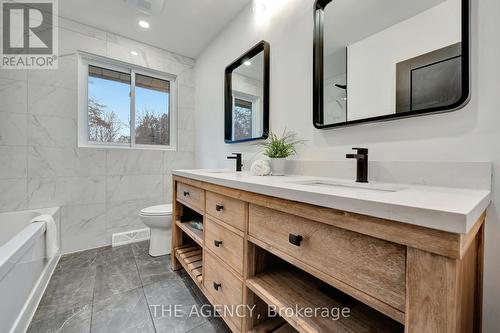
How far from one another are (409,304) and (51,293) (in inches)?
83.4

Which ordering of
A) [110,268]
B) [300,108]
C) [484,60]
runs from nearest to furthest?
1. [484,60]
2. [300,108]
3. [110,268]

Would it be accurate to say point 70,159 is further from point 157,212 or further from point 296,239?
point 296,239

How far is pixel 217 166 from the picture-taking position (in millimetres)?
2373

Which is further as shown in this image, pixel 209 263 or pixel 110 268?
pixel 110 268

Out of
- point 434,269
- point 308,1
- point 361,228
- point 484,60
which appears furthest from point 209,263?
point 308,1

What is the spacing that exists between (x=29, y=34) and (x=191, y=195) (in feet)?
7.27

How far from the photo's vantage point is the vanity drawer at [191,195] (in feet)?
4.45

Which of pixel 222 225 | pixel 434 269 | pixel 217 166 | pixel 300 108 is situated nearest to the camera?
pixel 434 269

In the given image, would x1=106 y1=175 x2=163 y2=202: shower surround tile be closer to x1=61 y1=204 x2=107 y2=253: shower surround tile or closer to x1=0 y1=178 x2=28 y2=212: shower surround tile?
x1=61 y1=204 x2=107 y2=253: shower surround tile

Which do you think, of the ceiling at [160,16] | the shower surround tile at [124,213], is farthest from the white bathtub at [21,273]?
the ceiling at [160,16]

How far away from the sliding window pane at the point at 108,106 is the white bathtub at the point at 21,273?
111cm

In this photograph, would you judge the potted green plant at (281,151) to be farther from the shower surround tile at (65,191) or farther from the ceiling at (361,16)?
the shower surround tile at (65,191)

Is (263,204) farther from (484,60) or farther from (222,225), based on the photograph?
Answer: (484,60)

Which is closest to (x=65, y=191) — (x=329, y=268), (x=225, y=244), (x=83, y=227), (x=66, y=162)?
(x=66, y=162)
